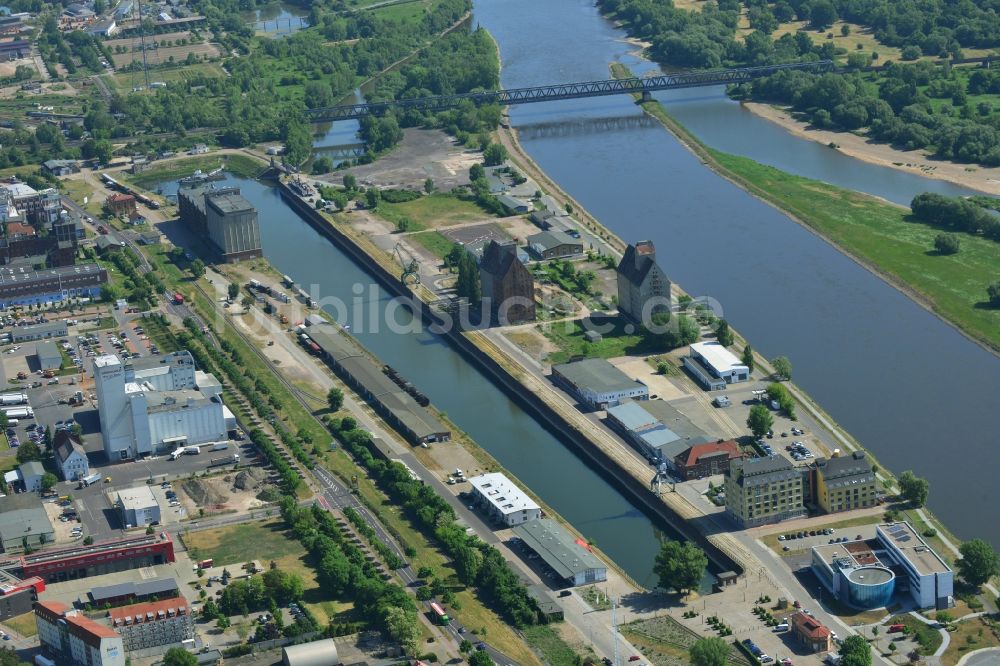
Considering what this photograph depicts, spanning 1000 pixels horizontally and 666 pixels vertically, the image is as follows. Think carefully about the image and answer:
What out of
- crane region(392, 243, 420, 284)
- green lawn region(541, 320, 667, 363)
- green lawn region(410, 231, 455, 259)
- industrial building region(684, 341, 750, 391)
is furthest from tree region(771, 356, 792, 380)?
green lawn region(410, 231, 455, 259)

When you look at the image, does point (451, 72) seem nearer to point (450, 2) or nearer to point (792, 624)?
point (450, 2)

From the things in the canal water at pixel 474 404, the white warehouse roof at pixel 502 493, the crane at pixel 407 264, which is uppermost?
the crane at pixel 407 264

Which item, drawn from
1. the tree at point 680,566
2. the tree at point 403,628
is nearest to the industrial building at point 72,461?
the tree at point 403,628

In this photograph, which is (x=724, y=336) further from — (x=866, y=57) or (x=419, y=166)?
(x=866, y=57)

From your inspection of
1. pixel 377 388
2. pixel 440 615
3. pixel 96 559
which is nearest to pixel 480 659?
pixel 440 615

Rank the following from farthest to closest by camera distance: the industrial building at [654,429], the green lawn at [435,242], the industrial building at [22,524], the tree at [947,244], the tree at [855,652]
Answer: the green lawn at [435,242], the tree at [947,244], the industrial building at [654,429], the industrial building at [22,524], the tree at [855,652]

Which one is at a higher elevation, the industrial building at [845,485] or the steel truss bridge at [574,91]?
the steel truss bridge at [574,91]

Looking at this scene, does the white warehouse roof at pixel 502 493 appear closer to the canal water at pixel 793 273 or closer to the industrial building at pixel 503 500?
the industrial building at pixel 503 500
